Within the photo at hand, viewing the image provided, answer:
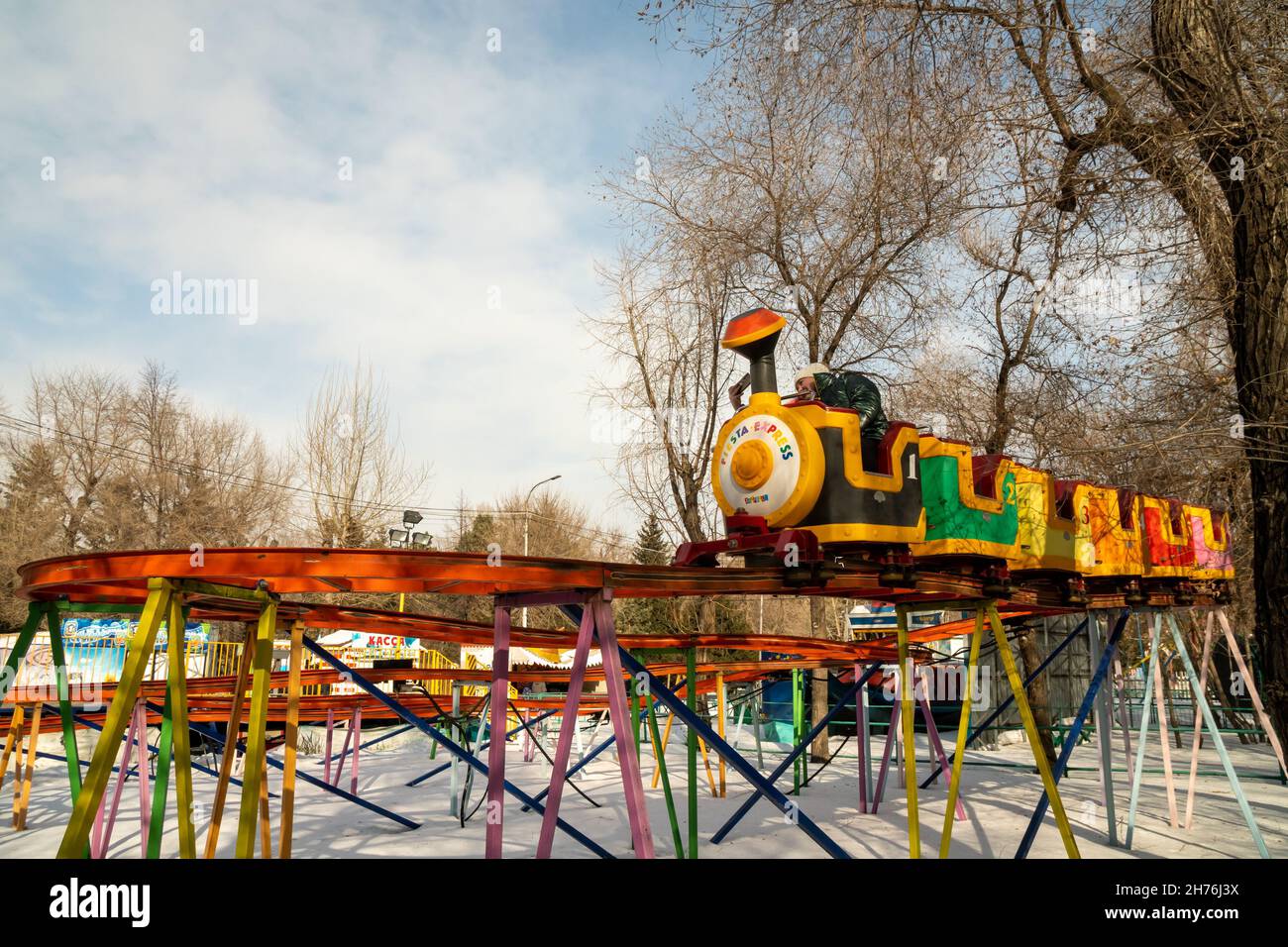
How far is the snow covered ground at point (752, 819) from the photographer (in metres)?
9.63

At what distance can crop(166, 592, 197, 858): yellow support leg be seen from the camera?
483cm

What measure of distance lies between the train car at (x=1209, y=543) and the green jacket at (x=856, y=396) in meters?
4.47

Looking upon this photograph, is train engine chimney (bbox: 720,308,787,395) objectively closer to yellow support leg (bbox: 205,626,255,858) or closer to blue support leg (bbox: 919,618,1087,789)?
blue support leg (bbox: 919,618,1087,789)

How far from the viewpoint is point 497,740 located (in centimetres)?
531

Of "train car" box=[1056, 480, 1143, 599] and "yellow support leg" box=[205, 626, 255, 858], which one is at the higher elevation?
"train car" box=[1056, 480, 1143, 599]

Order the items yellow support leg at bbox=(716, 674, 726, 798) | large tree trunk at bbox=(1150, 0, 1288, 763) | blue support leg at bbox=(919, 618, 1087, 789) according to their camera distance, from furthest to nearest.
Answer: yellow support leg at bbox=(716, 674, 726, 798), blue support leg at bbox=(919, 618, 1087, 789), large tree trunk at bbox=(1150, 0, 1288, 763)

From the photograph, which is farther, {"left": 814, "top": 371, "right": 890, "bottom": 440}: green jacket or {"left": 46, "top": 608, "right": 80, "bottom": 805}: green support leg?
{"left": 814, "top": 371, "right": 890, "bottom": 440}: green jacket

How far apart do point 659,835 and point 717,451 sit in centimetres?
574

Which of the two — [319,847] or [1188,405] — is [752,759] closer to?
[319,847]

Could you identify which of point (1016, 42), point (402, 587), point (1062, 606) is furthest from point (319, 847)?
point (1016, 42)

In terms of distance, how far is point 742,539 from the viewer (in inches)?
241

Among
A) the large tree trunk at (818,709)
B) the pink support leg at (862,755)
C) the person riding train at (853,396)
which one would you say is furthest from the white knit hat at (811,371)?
the large tree trunk at (818,709)

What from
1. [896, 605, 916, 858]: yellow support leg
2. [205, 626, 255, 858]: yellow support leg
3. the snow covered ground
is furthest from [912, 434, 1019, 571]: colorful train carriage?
[205, 626, 255, 858]: yellow support leg

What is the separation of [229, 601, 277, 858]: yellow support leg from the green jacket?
3.84m
